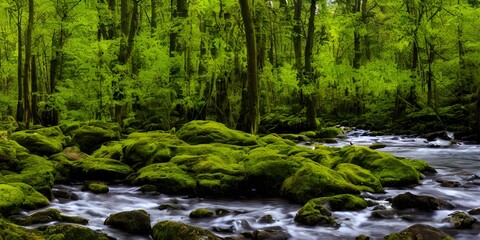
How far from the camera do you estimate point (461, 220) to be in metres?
6.77

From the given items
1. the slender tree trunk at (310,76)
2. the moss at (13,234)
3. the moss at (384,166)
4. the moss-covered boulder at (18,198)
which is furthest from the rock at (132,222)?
the slender tree trunk at (310,76)

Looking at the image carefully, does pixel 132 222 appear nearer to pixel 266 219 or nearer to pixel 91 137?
pixel 266 219

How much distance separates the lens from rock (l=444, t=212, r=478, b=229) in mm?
6672

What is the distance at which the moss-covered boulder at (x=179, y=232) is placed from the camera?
5680mm

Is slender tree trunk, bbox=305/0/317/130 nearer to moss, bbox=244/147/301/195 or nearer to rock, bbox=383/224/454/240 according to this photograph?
moss, bbox=244/147/301/195

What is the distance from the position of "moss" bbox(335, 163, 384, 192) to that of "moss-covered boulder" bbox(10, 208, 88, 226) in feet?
17.7

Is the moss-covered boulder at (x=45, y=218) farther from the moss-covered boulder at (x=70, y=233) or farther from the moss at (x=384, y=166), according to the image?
the moss at (x=384, y=166)

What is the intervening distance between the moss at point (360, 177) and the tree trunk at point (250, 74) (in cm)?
642

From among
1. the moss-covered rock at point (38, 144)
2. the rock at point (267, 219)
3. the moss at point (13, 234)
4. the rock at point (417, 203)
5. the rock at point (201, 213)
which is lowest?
the rock at point (267, 219)

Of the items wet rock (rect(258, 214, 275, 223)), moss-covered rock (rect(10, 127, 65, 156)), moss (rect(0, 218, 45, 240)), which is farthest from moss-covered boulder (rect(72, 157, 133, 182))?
moss (rect(0, 218, 45, 240))

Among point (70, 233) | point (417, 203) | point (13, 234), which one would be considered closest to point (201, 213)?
point (70, 233)

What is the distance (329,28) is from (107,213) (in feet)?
84.2

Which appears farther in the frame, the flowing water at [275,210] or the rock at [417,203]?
the rock at [417,203]

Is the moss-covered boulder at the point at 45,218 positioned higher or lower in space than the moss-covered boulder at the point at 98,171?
lower
